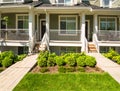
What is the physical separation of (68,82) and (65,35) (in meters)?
15.8

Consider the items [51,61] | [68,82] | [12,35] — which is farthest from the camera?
[12,35]

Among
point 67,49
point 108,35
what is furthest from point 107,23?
point 67,49

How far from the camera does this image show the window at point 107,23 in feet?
94.7

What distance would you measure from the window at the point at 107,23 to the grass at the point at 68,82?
53.4 ft

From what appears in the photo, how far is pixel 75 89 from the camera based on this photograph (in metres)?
10.9

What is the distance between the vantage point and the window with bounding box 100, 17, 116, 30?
94.7 feet

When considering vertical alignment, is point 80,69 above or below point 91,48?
below

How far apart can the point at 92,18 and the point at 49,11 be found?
5754 mm

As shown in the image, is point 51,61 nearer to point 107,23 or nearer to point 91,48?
point 91,48

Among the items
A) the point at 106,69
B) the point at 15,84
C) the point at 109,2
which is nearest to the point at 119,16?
the point at 109,2

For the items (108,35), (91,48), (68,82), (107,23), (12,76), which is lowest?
(68,82)

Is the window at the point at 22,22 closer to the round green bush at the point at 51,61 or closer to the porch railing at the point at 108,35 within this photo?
the porch railing at the point at 108,35

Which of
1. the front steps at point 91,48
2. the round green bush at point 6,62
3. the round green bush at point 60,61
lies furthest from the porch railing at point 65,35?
the round green bush at point 60,61

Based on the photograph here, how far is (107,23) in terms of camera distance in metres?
29.0
